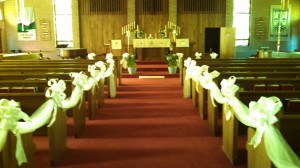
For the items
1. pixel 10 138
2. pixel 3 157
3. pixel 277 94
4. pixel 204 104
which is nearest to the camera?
pixel 3 157

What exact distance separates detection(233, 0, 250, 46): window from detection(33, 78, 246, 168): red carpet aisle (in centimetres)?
903

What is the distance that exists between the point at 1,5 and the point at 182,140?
12746 millimetres

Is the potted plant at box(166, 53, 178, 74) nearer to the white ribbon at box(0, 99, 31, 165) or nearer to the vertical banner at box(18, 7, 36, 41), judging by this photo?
the vertical banner at box(18, 7, 36, 41)

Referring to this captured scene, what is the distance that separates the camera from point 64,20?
577 inches

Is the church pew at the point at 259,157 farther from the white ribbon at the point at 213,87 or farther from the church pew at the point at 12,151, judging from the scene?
the church pew at the point at 12,151

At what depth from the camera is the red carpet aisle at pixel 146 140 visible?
3625mm

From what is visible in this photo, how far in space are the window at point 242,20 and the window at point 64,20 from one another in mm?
7294

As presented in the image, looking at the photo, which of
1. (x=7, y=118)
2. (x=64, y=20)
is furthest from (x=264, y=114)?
(x=64, y=20)

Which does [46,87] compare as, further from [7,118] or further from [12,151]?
[7,118]

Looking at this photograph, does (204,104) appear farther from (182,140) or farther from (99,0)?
(99,0)

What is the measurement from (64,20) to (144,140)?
453 inches

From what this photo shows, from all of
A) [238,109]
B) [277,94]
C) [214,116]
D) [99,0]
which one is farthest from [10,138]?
[99,0]

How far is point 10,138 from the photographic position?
290cm

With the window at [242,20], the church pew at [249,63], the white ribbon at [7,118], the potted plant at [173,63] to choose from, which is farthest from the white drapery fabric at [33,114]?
the window at [242,20]
